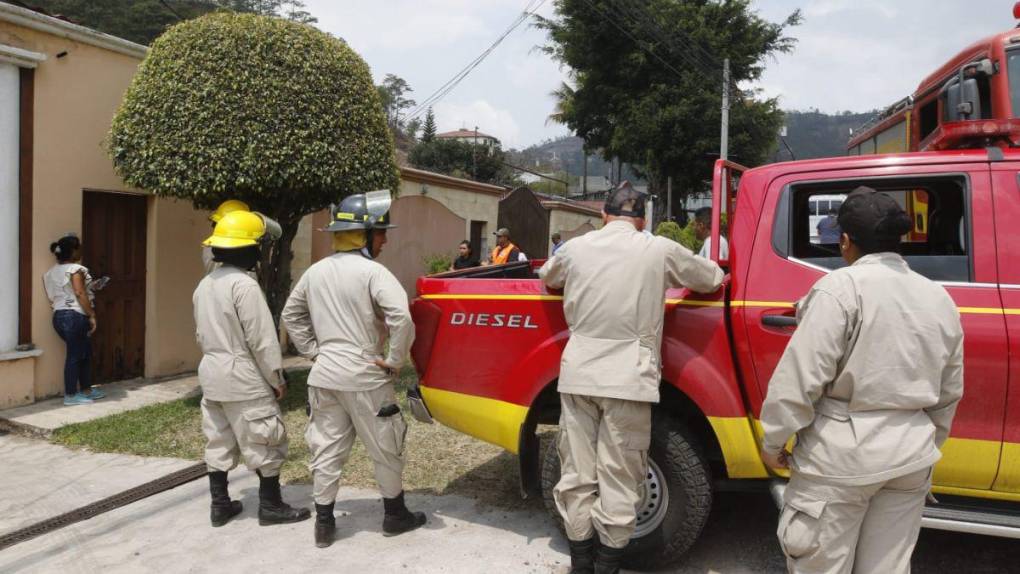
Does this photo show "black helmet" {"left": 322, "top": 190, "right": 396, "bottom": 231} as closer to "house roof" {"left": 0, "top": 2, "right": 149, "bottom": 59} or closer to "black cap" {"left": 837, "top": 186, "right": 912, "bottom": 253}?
"black cap" {"left": 837, "top": 186, "right": 912, "bottom": 253}

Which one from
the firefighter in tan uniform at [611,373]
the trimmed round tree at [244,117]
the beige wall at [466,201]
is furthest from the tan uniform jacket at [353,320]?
the beige wall at [466,201]

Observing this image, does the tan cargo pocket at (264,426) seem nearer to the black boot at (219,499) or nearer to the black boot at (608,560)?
the black boot at (219,499)

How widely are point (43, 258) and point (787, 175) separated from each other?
6518 millimetres

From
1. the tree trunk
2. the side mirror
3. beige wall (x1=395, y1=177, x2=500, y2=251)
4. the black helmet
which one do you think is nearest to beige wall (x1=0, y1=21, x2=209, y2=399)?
the tree trunk

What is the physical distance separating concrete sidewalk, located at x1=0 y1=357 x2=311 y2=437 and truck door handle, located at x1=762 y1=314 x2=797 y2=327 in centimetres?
571

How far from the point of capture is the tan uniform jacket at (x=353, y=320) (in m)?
3.92

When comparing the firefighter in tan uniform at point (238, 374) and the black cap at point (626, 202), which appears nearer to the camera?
the black cap at point (626, 202)

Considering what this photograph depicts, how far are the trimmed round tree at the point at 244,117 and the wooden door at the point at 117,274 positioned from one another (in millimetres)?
1307

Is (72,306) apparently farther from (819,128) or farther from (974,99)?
(819,128)

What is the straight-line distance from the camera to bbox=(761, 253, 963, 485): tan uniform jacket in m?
2.41

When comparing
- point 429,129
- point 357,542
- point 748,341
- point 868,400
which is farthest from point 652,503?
point 429,129

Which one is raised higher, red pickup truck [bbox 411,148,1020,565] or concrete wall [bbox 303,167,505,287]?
concrete wall [bbox 303,167,505,287]

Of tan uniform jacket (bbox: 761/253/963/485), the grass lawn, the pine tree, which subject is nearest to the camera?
A: tan uniform jacket (bbox: 761/253/963/485)

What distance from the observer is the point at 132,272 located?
7.83 metres
